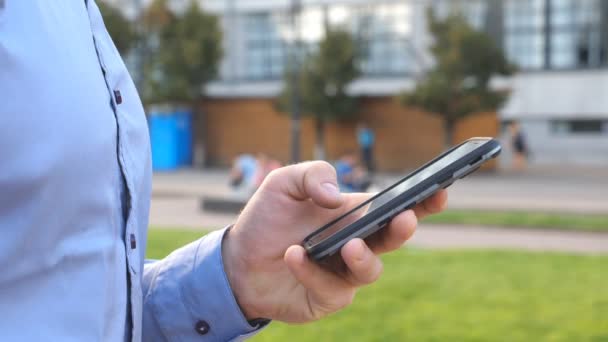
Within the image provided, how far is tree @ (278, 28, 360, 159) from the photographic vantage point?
1105 inches

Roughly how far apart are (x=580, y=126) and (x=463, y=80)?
1018 centimetres

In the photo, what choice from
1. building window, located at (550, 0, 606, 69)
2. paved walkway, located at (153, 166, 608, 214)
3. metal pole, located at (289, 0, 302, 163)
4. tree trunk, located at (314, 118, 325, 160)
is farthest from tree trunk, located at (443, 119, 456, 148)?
building window, located at (550, 0, 606, 69)

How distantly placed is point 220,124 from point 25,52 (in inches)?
1194

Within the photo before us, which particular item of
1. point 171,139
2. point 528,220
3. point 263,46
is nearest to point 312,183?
point 528,220

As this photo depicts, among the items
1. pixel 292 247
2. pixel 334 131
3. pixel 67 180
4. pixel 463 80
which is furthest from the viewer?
pixel 334 131

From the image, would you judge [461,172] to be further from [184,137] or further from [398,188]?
[184,137]

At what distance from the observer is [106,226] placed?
139 centimetres

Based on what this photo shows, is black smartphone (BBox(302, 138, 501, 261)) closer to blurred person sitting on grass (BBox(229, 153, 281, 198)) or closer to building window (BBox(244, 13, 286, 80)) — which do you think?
blurred person sitting on grass (BBox(229, 153, 281, 198))

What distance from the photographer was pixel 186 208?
18.2 metres

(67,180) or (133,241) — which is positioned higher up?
(67,180)

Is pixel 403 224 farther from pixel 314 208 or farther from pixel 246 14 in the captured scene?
pixel 246 14

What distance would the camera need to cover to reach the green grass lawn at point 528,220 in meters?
13.3

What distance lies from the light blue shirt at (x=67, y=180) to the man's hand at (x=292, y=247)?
0.91 ft

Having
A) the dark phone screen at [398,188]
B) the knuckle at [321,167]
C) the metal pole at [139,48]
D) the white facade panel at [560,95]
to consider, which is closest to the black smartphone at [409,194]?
the dark phone screen at [398,188]
